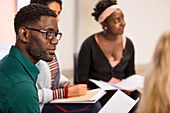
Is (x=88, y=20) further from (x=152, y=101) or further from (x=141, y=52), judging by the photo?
(x=152, y=101)

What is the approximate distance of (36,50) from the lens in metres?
1.16

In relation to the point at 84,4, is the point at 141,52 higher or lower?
lower

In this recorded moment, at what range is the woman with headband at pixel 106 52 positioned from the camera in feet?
6.59

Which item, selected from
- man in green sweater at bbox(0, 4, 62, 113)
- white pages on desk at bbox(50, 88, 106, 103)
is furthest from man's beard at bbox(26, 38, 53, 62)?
white pages on desk at bbox(50, 88, 106, 103)

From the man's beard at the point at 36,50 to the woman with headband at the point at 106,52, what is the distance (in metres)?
0.85

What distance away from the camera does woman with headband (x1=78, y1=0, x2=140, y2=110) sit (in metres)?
2.01

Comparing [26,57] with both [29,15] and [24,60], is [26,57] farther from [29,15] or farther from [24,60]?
[29,15]

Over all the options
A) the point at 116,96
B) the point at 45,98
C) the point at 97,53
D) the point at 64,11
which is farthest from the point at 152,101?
the point at 64,11

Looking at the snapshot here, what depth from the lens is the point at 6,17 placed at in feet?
7.43

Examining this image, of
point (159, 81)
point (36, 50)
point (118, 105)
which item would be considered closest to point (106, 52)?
point (118, 105)

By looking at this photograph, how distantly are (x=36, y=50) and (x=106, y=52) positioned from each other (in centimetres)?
102

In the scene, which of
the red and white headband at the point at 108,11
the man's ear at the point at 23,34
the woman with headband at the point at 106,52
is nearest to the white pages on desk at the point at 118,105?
the man's ear at the point at 23,34

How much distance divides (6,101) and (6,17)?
155cm

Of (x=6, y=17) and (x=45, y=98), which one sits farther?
(x=6, y=17)
